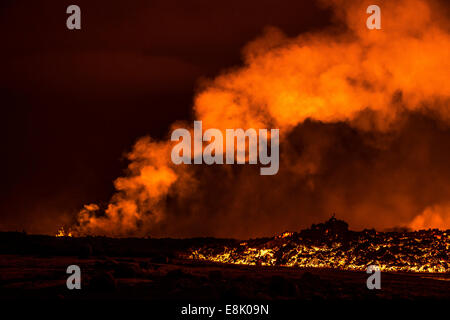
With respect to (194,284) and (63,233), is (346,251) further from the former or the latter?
(63,233)

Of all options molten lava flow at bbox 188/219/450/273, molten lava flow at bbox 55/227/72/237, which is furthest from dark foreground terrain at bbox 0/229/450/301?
molten lava flow at bbox 55/227/72/237

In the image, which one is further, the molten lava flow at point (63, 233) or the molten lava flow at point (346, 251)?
the molten lava flow at point (63, 233)

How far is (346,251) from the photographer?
173 ft

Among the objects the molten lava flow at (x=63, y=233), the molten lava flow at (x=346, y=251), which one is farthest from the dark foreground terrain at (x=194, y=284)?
the molten lava flow at (x=63, y=233)

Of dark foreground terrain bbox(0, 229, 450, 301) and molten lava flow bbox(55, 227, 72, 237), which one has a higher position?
molten lava flow bbox(55, 227, 72, 237)

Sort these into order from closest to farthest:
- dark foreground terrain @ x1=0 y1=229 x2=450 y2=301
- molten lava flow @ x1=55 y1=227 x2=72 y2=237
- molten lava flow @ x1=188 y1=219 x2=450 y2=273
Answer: dark foreground terrain @ x1=0 y1=229 x2=450 y2=301 < molten lava flow @ x1=188 y1=219 x2=450 y2=273 < molten lava flow @ x1=55 y1=227 x2=72 y2=237

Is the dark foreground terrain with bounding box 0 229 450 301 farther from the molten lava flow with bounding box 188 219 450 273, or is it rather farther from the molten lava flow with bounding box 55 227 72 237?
the molten lava flow with bounding box 55 227 72 237

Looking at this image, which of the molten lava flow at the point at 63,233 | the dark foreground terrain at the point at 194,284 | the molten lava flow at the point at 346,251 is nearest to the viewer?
the dark foreground terrain at the point at 194,284

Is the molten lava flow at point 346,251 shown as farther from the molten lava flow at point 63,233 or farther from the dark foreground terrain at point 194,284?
the molten lava flow at point 63,233

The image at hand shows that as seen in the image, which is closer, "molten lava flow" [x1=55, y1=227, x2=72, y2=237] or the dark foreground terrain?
the dark foreground terrain

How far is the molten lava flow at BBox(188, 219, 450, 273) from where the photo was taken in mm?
48812

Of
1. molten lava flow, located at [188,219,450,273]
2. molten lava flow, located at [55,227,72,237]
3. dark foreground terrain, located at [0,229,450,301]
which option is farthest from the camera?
molten lava flow, located at [55,227,72,237]

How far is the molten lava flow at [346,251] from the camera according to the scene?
4881 cm
